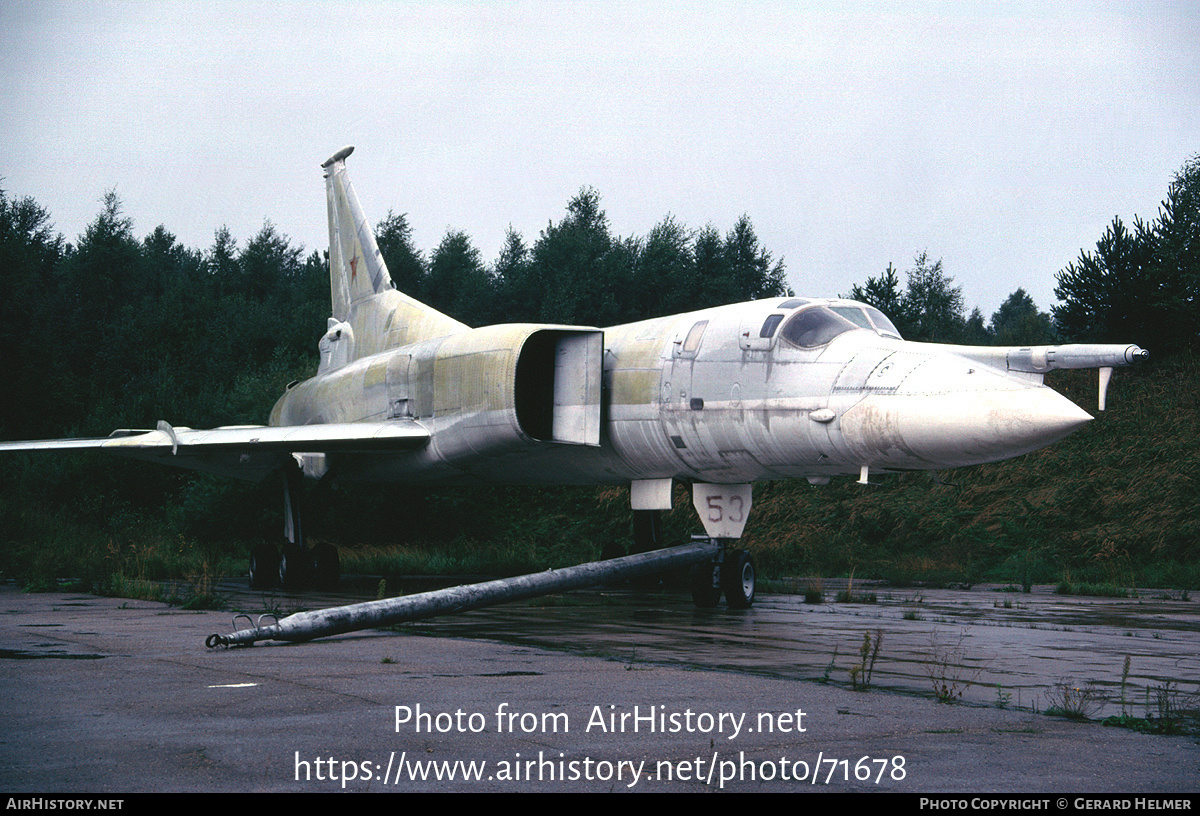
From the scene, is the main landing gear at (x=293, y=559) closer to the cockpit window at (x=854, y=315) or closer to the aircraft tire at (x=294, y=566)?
the aircraft tire at (x=294, y=566)

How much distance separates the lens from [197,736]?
4258 mm

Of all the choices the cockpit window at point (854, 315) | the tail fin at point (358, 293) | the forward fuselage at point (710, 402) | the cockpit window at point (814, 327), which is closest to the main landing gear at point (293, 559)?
the forward fuselage at point (710, 402)

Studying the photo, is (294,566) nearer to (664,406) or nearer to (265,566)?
(265,566)

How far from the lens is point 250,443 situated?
14242mm

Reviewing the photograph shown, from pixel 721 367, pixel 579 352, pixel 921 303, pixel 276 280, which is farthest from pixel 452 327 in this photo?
pixel 276 280

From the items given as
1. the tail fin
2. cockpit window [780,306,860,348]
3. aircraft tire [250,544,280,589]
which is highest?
the tail fin

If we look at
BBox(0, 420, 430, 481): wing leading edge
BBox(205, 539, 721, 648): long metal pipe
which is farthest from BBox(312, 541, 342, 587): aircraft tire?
BBox(205, 539, 721, 648): long metal pipe

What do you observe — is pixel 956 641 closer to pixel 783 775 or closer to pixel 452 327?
pixel 783 775

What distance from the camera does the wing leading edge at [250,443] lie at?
13.7 meters

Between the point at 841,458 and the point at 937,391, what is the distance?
124cm

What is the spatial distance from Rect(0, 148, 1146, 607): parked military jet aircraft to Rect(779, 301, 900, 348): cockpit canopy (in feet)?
0.07

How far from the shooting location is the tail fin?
665 inches

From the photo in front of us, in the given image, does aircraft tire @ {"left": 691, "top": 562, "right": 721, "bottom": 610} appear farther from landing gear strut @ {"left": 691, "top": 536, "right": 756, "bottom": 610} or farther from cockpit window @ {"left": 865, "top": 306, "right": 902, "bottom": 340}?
cockpit window @ {"left": 865, "top": 306, "right": 902, "bottom": 340}

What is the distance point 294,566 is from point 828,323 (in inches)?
340
